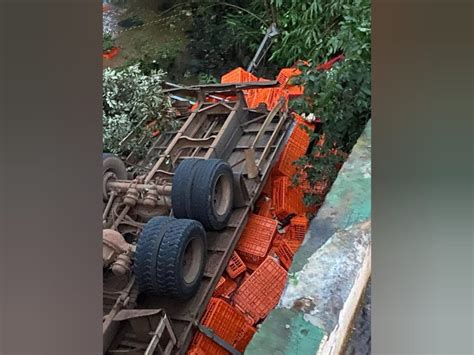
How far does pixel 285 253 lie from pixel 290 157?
87cm

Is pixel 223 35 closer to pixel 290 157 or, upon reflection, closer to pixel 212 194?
pixel 290 157

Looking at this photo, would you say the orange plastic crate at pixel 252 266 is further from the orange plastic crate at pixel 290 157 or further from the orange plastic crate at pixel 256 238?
the orange plastic crate at pixel 290 157

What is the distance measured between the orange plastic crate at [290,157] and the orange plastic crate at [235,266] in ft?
2.84

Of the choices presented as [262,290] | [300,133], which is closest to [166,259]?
[262,290]

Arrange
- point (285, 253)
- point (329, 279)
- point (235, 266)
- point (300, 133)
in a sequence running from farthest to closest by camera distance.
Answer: point (300, 133) < point (285, 253) < point (235, 266) < point (329, 279)

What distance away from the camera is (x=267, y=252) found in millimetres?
3584

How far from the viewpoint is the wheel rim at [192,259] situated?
3.15m

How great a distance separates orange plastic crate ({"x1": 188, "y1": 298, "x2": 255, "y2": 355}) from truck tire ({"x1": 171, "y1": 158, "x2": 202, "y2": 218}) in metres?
0.60

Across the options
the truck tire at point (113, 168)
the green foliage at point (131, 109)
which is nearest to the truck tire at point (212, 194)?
the truck tire at point (113, 168)

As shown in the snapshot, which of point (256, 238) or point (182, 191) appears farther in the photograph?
point (256, 238)

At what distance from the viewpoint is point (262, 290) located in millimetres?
3410

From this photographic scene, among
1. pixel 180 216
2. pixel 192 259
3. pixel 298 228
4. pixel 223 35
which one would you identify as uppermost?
pixel 223 35

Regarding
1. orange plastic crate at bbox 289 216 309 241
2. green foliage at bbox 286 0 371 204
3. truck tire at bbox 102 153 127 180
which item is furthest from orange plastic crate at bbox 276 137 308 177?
truck tire at bbox 102 153 127 180

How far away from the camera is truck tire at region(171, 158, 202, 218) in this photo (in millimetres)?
3273
